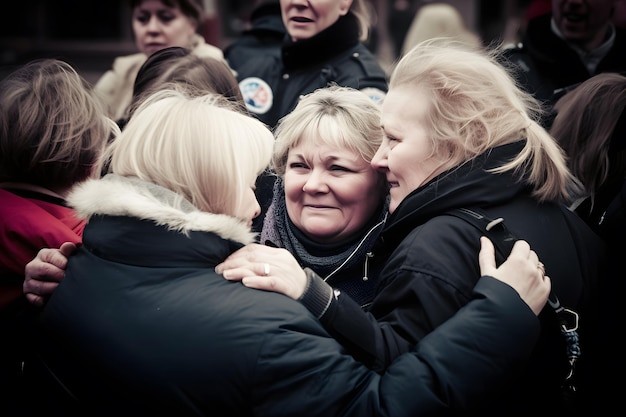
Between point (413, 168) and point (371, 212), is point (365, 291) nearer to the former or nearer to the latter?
point (371, 212)

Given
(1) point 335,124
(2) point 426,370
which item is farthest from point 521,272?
(1) point 335,124

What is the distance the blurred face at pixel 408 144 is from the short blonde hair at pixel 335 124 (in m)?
0.30

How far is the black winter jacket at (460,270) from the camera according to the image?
194 centimetres

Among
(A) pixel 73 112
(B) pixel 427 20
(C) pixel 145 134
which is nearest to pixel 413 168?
(C) pixel 145 134

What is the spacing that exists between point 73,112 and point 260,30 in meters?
2.10

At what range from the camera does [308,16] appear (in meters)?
3.80

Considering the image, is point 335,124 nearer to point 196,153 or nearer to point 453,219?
point 453,219

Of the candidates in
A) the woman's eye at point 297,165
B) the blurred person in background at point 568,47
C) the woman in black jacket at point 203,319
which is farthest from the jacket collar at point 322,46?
the woman in black jacket at point 203,319

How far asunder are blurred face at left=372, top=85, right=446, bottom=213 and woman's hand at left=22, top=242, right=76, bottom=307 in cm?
96

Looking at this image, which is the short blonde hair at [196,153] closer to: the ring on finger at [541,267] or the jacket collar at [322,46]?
the ring on finger at [541,267]

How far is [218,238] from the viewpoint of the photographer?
1.88m

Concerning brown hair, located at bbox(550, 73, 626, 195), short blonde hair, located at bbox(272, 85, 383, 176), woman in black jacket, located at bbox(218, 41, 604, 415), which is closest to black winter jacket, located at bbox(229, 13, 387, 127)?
short blonde hair, located at bbox(272, 85, 383, 176)

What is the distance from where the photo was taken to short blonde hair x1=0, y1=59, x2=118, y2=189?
8.14ft

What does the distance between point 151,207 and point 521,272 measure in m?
0.94
